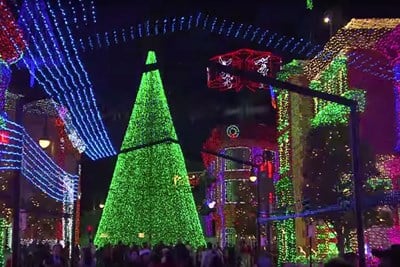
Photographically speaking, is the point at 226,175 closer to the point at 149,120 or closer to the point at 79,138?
the point at 79,138

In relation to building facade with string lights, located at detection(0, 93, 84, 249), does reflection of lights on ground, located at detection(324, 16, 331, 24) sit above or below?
above

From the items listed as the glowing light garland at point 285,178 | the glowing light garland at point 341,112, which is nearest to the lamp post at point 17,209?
the glowing light garland at point 341,112

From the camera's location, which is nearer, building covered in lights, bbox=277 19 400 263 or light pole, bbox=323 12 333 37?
building covered in lights, bbox=277 19 400 263

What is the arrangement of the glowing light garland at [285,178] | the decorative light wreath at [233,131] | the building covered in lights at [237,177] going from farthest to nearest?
the decorative light wreath at [233,131] → the building covered in lights at [237,177] → the glowing light garland at [285,178]

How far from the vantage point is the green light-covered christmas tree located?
1414 inches

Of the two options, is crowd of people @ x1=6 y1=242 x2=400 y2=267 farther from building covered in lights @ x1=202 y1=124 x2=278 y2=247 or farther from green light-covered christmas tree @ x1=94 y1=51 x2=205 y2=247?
building covered in lights @ x1=202 y1=124 x2=278 y2=247

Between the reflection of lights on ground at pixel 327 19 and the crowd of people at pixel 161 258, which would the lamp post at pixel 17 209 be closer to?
the crowd of people at pixel 161 258

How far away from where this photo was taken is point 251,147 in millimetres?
59500

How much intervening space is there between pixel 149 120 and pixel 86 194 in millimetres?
33506

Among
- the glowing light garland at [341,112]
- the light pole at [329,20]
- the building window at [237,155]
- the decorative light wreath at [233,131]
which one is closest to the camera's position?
the glowing light garland at [341,112]

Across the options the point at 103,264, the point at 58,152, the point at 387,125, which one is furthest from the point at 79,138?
the point at 387,125

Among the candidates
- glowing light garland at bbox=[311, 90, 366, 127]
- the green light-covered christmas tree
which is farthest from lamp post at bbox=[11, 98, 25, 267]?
the green light-covered christmas tree

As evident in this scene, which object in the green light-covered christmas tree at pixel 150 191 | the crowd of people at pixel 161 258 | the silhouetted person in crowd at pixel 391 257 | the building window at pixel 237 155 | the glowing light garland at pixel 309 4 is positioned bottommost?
the crowd of people at pixel 161 258

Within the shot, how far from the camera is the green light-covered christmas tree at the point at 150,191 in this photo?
35906 mm
